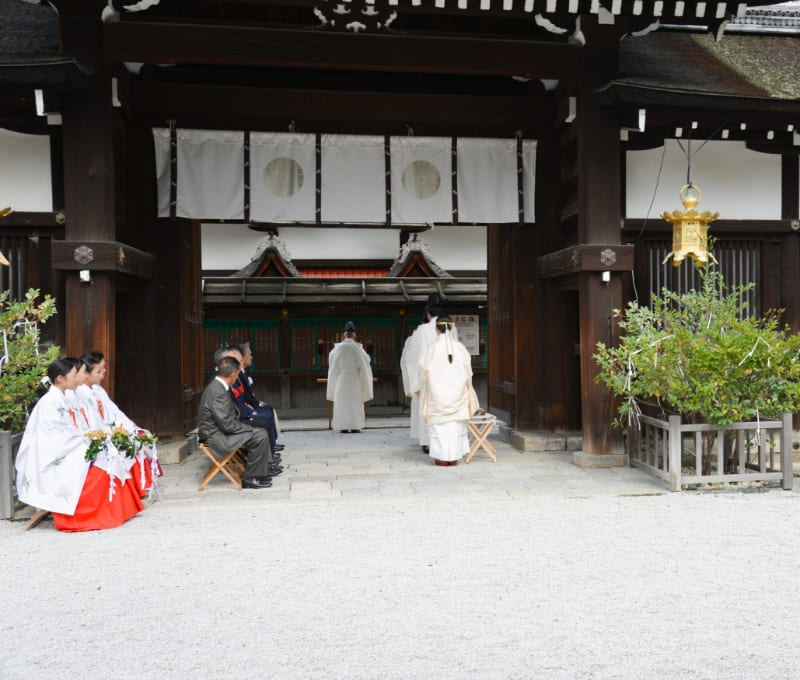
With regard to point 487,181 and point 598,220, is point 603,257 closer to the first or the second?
point 598,220

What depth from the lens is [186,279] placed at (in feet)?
28.5

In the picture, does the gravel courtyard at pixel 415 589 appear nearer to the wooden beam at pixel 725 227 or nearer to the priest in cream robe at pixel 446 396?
the priest in cream robe at pixel 446 396

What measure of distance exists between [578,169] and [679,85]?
1482 mm

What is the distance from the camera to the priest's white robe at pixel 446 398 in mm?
7711

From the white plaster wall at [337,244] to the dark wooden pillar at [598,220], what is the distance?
801 cm

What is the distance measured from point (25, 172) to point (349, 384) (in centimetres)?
563

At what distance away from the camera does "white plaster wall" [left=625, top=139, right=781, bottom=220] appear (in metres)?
8.32

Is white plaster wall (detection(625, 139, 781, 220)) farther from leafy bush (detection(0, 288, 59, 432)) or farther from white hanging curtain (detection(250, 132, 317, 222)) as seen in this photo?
leafy bush (detection(0, 288, 59, 432))

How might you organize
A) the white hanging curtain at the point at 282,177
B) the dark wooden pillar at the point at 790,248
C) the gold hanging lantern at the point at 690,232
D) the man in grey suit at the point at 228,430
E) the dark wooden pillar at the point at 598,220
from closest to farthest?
1. the man in grey suit at the point at 228,430
2. the gold hanging lantern at the point at 690,232
3. the dark wooden pillar at the point at 598,220
4. the white hanging curtain at the point at 282,177
5. the dark wooden pillar at the point at 790,248

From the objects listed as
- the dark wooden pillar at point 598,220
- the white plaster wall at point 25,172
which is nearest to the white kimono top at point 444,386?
the dark wooden pillar at point 598,220

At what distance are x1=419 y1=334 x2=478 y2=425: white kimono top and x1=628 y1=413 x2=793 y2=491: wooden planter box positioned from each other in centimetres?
193

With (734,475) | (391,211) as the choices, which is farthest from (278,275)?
(734,475)

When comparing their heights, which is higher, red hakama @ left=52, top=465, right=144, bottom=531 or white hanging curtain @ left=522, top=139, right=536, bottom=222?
white hanging curtain @ left=522, top=139, right=536, bottom=222

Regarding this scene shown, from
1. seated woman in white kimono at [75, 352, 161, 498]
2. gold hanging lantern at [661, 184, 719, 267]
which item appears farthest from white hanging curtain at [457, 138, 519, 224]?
seated woman in white kimono at [75, 352, 161, 498]
